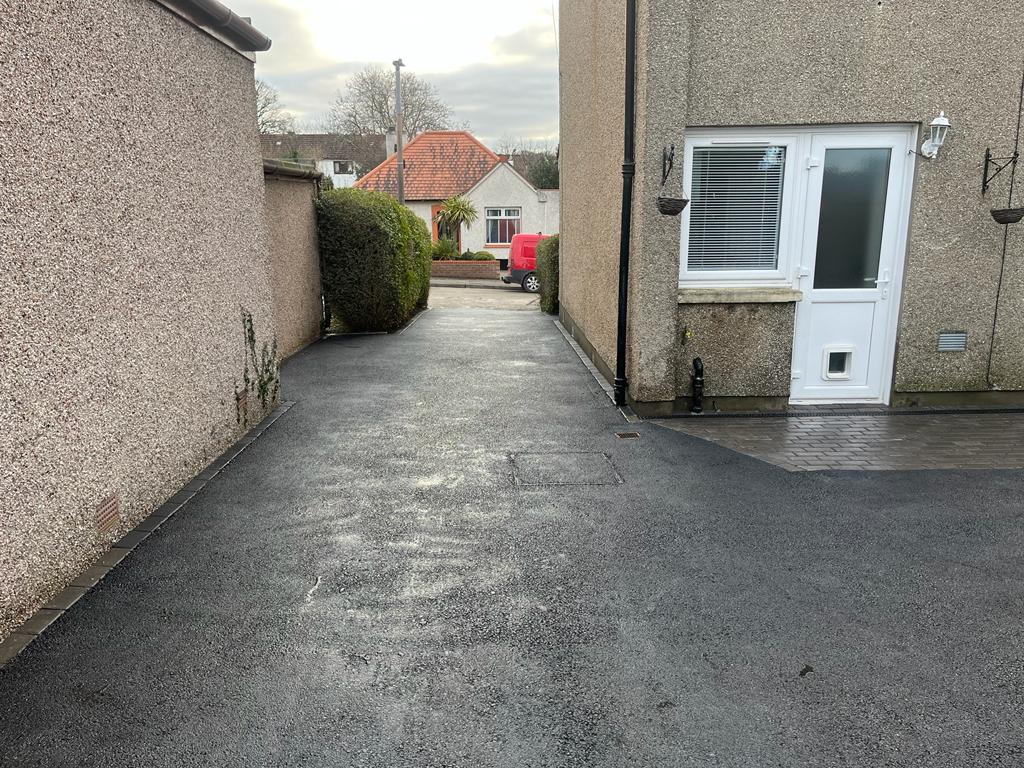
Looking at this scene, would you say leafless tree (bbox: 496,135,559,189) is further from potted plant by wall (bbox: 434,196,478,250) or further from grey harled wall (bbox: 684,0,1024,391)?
grey harled wall (bbox: 684,0,1024,391)

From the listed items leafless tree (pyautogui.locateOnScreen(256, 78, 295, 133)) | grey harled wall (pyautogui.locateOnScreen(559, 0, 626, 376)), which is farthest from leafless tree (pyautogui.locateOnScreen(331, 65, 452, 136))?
grey harled wall (pyautogui.locateOnScreen(559, 0, 626, 376))

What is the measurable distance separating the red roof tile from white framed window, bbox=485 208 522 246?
6.57ft

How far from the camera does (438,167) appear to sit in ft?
127

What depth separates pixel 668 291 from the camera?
23.6ft

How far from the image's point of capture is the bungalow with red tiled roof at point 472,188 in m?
37.1

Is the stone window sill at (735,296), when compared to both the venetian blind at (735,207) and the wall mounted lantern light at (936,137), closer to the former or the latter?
the venetian blind at (735,207)

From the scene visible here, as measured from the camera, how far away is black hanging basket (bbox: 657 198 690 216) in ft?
22.3

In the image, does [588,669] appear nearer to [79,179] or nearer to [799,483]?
[799,483]

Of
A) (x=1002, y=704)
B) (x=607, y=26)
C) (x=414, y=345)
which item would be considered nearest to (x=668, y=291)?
(x=607, y=26)

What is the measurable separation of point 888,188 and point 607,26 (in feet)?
12.2

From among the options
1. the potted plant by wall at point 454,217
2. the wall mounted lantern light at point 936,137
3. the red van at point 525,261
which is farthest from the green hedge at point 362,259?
the potted plant by wall at point 454,217

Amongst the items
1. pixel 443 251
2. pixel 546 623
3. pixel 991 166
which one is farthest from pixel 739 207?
pixel 443 251

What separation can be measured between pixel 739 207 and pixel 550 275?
419 inches

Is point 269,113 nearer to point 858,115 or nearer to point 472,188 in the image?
point 472,188
